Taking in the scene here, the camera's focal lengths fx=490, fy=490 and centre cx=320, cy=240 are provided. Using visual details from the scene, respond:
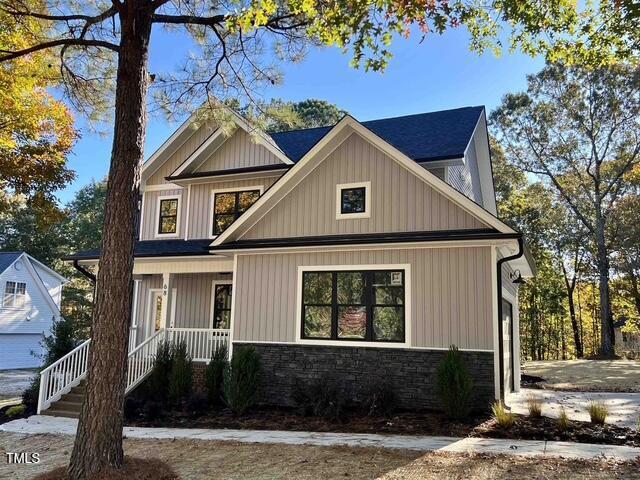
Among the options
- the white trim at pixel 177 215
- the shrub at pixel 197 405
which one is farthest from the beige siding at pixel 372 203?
the white trim at pixel 177 215

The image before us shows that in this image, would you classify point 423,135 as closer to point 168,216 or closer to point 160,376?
point 168,216

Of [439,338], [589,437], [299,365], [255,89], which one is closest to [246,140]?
[255,89]

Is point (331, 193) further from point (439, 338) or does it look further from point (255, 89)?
point (439, 338)

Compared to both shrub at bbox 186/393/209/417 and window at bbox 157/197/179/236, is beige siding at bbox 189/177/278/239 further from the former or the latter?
shrub at bbox 186/393/209/417

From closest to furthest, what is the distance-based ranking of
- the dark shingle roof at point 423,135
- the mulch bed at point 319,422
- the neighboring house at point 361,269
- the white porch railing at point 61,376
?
the mulch bed at point 319,422
the neighboring house at point 361,269
the white porch railing at point 61,376
the dark shingle roof at point 423,135

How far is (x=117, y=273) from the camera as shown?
5.87 meters

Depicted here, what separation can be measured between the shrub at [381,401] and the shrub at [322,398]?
1.54ft

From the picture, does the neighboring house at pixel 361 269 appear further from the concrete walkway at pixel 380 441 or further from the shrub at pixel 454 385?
the concrete walkway at pixel 380 441

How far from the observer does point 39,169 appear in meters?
16.6

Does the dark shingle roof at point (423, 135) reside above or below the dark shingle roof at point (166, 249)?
above

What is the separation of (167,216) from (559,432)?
1208 cm

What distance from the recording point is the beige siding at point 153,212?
1495 centimetres

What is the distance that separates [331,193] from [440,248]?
274 cm

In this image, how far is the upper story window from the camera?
15.0 m
